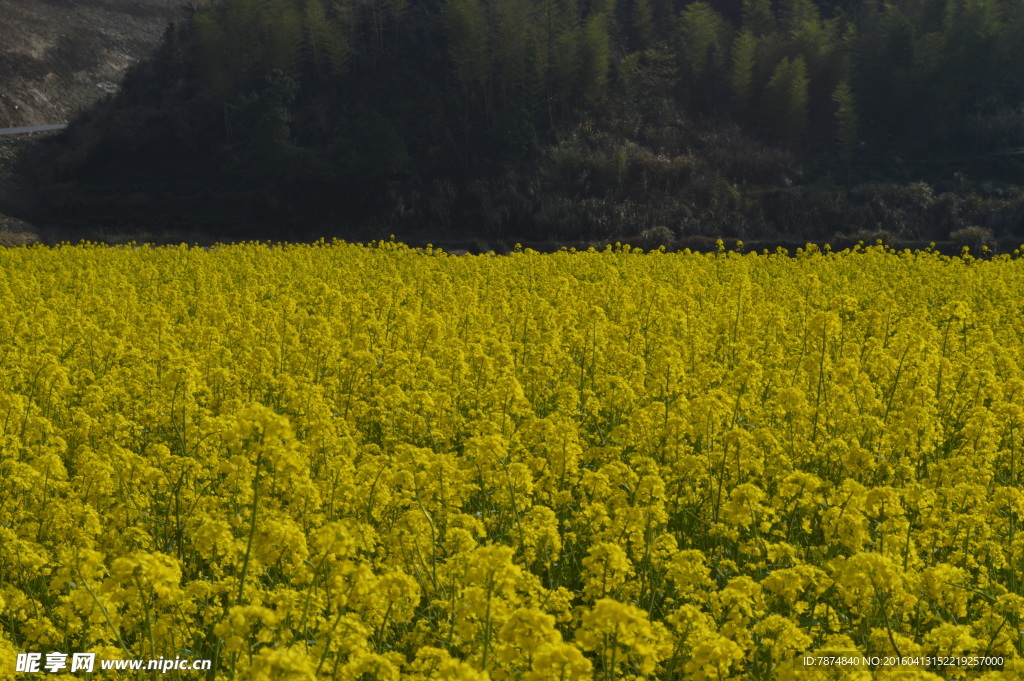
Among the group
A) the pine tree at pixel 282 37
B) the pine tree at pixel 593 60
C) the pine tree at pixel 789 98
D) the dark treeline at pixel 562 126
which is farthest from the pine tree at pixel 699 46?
the pine tree at pixel 282 37

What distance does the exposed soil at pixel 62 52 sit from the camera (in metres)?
80.9

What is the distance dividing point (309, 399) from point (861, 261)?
1717cm

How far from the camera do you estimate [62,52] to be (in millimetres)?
90938

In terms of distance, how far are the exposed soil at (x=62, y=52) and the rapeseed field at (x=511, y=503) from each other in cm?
7473

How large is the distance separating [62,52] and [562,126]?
6446 cm

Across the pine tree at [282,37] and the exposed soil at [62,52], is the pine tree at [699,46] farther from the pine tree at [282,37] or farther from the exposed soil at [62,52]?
the exposed soil at [62,52]

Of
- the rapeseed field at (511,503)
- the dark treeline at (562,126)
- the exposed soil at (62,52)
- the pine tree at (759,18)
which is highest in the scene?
the rapeseed field at (511,503)

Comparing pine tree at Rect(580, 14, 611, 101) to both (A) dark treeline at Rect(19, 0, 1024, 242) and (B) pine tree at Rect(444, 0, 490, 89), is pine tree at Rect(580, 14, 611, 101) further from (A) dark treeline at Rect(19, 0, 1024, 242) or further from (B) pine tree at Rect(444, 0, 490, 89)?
(B) pine tree at Rect(444, 0, 490, 89)

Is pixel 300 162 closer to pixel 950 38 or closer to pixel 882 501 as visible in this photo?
pixel 950 38

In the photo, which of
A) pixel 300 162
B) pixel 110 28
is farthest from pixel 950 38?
pixel 110 28

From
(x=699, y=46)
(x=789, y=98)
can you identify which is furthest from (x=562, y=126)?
(x=789, y=98)

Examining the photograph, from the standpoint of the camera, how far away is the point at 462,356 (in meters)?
8.57

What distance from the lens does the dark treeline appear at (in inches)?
1731

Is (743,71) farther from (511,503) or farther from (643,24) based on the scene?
(511,503)
